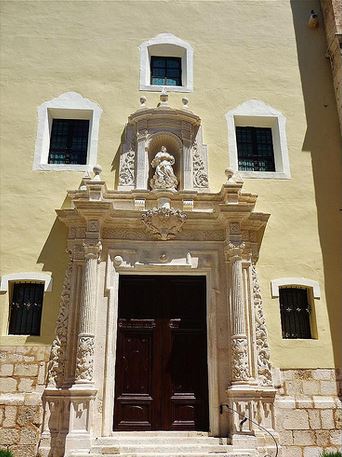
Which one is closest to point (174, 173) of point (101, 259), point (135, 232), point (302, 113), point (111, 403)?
point (135, 232)

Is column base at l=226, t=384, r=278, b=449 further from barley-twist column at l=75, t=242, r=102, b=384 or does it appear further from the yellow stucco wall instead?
barley-twist column at l=75, t=242, r=102, b=384

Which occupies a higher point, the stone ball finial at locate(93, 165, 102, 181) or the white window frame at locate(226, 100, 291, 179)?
the white window frame at locate(226, 100, 291, 179)

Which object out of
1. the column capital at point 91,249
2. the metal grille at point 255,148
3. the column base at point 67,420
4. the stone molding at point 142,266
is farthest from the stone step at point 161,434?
the metal grille at point 255,148

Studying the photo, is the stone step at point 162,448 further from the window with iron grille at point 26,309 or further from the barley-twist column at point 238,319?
the window with iron grille at point 26,309

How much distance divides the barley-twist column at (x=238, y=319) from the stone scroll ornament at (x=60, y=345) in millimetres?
2957

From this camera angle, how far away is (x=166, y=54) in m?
11.4

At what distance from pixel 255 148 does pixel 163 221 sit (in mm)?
2992

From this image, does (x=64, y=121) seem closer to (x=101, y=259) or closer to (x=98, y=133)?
(x=98, y=133)

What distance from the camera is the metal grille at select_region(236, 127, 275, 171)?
414 inches

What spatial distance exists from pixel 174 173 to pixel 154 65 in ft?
9.87

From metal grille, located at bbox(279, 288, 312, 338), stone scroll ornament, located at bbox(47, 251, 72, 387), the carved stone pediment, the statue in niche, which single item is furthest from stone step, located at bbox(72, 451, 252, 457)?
the statue in niche

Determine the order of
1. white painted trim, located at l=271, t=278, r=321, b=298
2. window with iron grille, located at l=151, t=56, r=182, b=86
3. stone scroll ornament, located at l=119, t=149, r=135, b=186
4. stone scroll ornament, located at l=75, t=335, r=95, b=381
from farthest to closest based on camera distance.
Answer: window with iron grille, located at l=151, t=56, r=182, b=86 → stone scroll ornament, located at l=119, t=149, r=135, b=186 → white painted trim, located at l=271, t=278, r=321, b=298 → stone scroll ornament, located at l=75, t=335, r=95, b=381

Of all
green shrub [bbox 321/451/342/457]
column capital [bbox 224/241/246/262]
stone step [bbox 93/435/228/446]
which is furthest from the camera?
column capital [bbox 224/241/246/262]

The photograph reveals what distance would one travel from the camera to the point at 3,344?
28.0 ft
